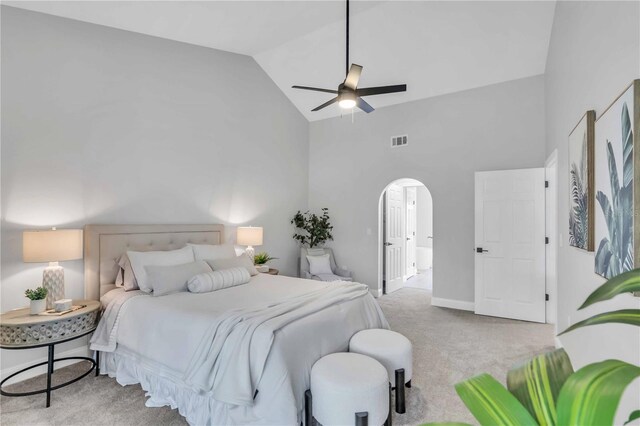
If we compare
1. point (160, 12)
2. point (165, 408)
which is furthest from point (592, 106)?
point (160, 12)

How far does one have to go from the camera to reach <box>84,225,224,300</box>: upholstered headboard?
3.12 m

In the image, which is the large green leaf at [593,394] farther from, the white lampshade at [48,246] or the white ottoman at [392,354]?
the white lampshade at [48,246]

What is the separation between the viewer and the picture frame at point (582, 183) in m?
2.08

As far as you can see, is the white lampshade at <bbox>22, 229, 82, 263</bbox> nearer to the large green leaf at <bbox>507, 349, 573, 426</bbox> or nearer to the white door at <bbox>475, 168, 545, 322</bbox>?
the large green leaf at <bbox>507, 349, 573, 426</bbox>

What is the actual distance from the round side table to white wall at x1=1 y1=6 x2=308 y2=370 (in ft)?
1.50

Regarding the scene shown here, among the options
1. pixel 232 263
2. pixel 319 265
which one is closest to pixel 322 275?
pixel 319 265

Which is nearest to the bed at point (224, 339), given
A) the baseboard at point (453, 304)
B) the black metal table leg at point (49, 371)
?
the black metal table leg at point (49, 371)

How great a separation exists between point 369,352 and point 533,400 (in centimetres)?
186

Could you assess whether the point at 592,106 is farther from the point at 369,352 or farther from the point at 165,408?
the point at 165,408

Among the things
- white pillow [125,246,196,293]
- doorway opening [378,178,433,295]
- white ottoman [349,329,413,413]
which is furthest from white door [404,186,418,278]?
white pillow [125,246,196,293]

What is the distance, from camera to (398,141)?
5.30 metres

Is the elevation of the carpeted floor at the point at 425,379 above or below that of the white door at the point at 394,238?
below

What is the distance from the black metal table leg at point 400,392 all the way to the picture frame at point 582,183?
149 centimetres

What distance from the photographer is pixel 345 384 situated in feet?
6.12
